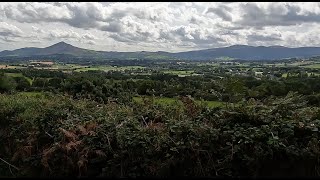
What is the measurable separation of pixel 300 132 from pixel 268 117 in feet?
1.49

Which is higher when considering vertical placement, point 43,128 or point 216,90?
point 216,90

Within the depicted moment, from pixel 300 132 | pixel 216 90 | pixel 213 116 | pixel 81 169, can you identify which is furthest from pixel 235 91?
pixel 81 169

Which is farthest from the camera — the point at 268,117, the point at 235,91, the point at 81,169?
the point at 235,91

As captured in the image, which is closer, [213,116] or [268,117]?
[268,117]

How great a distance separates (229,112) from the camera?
5.21 metres

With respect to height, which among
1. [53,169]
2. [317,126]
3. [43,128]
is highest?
[317,126]

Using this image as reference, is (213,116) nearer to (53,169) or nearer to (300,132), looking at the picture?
(300,132)

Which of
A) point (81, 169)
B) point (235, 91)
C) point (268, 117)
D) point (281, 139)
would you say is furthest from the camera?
point (235, 91)

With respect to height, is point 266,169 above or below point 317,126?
below

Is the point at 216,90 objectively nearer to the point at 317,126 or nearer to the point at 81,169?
the point at 317,126

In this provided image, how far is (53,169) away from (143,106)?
192 cm

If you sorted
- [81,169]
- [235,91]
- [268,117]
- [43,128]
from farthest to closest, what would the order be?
[43,128] → [235,91] → [81,169] → [268,117]

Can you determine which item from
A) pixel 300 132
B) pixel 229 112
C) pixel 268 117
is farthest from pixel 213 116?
pixel 300 132

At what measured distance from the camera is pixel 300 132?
481cm
